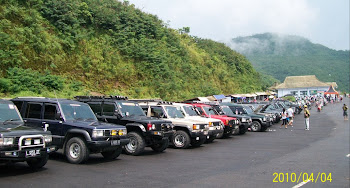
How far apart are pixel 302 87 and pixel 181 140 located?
3443 inches

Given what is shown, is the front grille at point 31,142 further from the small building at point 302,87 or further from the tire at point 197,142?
the small building at point 302,87

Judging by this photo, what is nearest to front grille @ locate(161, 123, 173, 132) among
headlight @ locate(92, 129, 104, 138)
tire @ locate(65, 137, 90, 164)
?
headlight @ locate(92, 129, 104, 138)

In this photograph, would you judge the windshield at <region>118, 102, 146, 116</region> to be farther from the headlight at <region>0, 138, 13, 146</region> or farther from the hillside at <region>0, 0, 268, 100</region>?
the hillside at <region>0, 0, 268, 100</region>

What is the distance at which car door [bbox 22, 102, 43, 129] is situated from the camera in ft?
33.2

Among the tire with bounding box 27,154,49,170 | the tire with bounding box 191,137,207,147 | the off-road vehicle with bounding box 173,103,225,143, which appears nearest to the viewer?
the tire with bounding box 27,154,49,170

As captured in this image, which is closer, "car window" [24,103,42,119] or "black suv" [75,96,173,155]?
"car window" [24,103,42,119]

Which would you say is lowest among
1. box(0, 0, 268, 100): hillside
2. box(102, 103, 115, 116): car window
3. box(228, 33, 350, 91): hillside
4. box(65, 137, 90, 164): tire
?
box(65, 137, 90, 164): tire

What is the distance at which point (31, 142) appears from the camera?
7797mm

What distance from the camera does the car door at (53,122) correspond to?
9.81 metres

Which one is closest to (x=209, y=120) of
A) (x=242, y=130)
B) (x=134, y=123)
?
(x=134, y=123)

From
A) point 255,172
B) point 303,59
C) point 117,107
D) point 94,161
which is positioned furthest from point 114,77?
point 303,59

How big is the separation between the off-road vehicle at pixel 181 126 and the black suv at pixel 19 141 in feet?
20.3

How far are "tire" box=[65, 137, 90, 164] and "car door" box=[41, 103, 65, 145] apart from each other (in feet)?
Answer: 1.10

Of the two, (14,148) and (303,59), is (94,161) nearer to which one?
(14,148)
